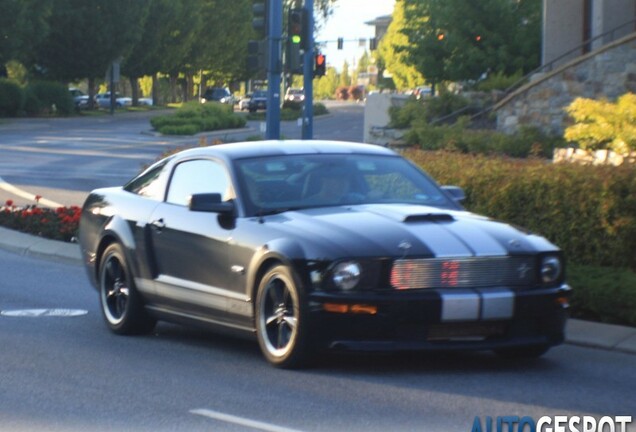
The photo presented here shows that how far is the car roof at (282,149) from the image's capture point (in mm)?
9352

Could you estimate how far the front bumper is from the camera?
772cm

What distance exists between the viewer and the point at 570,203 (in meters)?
11.1

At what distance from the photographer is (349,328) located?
780 cm

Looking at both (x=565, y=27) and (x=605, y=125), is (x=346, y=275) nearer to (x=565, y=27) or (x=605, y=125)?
(x=605, y=125)

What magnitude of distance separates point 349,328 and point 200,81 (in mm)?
103436

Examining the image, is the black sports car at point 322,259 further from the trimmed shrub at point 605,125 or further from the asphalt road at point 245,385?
the trimmed shrub at point 605,125

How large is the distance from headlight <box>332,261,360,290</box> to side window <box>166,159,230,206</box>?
1.59m

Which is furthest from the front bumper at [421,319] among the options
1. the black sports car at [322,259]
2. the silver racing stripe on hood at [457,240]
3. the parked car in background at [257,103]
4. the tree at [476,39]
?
the parked car in background at [257,103]

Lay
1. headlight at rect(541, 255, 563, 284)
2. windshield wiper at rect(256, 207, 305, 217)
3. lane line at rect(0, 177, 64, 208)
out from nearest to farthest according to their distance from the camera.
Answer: headlight at rect(541, 255, 563, 284) < windshield wiper at rect(256, 207, 305, 217) < lane line at rect(0, 177, 64, 208)

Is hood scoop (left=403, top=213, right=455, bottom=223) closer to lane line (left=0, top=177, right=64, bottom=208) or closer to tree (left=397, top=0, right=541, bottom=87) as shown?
lane line (left=0, top=177, right=64, bottom=208)

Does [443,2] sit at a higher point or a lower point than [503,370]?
higher

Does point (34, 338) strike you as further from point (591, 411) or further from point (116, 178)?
point (116, 178)

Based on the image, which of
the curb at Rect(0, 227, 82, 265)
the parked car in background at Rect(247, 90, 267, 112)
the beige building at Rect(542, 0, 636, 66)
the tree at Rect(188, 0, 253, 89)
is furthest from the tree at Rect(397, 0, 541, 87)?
the tree at Rect(188, 0, 253, 89)

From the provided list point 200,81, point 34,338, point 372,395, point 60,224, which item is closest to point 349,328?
point 372,395
